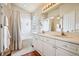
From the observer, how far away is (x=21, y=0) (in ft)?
5.40

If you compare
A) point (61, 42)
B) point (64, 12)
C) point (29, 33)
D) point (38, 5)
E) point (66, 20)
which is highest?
point (38, 5)

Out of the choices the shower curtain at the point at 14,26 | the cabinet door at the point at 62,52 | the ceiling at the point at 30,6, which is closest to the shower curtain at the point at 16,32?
the shower curtain at the point at 14,26

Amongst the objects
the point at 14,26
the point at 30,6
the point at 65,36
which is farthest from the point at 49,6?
the point at 14,26

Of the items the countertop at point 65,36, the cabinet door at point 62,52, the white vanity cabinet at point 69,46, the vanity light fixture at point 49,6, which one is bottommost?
the cabinet door at point 62,52

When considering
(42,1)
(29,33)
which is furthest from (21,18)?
(42,1)

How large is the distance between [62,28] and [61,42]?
23 centimetres

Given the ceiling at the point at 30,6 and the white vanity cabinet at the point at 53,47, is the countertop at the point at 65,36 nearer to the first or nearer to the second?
the white vanity cabinet at the point at 53,47

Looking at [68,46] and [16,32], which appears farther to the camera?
[16,32]

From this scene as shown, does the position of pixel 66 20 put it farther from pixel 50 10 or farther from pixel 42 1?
pixel 42 1

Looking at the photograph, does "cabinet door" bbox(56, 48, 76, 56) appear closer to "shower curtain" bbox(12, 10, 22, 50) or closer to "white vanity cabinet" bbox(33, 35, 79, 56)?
"white vanity cabinet" bbox(33, 35, 79, 56)

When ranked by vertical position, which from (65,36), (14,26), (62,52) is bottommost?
(62,52)

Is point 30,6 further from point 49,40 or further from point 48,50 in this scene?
point 48,50

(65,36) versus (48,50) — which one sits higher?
(65,36)

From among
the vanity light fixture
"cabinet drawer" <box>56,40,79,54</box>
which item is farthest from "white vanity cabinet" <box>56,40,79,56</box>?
the vanity light fixture
